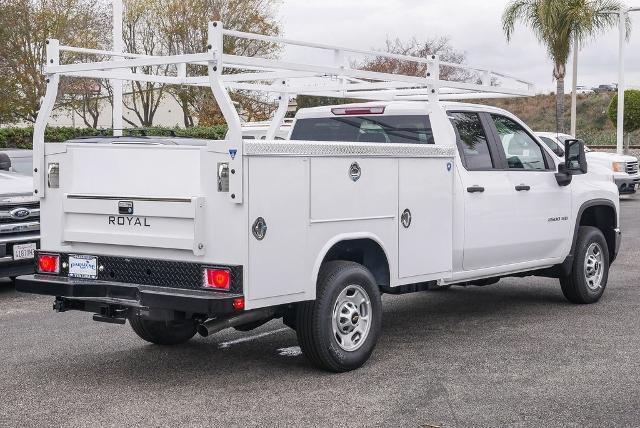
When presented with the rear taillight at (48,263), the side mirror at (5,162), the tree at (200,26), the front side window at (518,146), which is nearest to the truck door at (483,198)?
the front side window at (518,146)

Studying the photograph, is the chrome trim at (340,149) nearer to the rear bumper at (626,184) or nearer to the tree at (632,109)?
the rear bumper at (626,184)

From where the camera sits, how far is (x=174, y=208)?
6.70 meters

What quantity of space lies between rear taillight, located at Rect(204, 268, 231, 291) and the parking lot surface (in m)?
0.73

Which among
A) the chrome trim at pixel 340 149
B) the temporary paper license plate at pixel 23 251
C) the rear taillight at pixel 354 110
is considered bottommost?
the temporary paper license plate at pixel 23 251

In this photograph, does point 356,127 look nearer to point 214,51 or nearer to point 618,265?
point 214,51

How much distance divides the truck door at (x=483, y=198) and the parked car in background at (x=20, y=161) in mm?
6204

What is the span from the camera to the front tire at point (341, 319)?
7.00m

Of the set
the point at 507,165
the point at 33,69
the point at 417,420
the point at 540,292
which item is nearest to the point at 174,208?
the point at 417,420

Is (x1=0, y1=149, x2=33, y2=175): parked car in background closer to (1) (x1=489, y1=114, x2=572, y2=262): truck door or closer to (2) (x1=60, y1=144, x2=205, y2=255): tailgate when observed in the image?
(2) (x1=60, y1=144, x2=205, y2=255): tailgate

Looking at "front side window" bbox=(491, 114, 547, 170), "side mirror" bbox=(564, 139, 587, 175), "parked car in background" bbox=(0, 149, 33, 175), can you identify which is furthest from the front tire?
"parked car in background" bbox=(0, 149, 33, 175)

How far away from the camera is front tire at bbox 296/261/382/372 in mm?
6996

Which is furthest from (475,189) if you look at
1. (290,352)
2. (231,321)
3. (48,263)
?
(48,263)

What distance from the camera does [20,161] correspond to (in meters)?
13.0

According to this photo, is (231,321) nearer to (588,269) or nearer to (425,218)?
(425,218)
